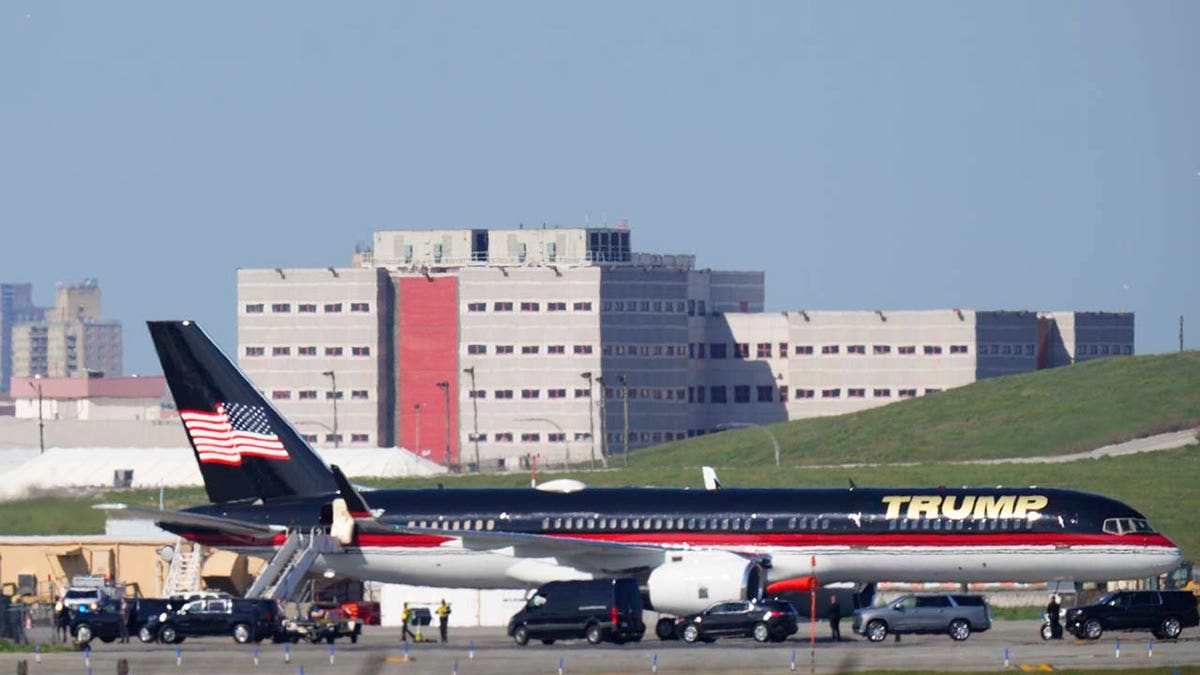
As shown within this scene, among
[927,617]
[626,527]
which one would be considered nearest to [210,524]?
[626,527]

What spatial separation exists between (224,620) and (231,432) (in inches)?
406

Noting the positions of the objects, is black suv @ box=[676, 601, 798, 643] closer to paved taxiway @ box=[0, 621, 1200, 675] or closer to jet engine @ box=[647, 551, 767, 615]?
paved taxiway @ box=[0, 621, 1200, 675]

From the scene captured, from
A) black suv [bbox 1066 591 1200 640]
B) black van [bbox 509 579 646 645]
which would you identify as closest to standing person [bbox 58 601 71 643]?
black van [bbox 509 579 646 645]

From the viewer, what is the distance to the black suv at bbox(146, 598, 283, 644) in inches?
2857

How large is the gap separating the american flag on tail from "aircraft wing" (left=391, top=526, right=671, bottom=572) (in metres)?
6.74

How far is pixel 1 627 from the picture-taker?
76.6 meters

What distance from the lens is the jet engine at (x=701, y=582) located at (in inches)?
2923

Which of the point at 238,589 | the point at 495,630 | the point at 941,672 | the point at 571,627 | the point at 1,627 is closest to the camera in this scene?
the point at 941,672

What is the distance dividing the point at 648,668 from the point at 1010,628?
904 inches

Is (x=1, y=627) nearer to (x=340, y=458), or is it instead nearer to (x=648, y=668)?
(x=648, y=668)

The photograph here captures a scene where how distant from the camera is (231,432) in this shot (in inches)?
3201

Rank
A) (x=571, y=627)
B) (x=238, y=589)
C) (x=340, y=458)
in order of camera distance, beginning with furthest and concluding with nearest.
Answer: (x=340, y=458) → (x=238, y=589) → (x=571, y=627)

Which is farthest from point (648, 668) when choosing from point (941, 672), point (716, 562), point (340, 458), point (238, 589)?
point (340, 458)

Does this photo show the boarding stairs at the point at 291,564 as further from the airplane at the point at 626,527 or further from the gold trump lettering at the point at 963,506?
the gold trump lettering at the point at 963,506
